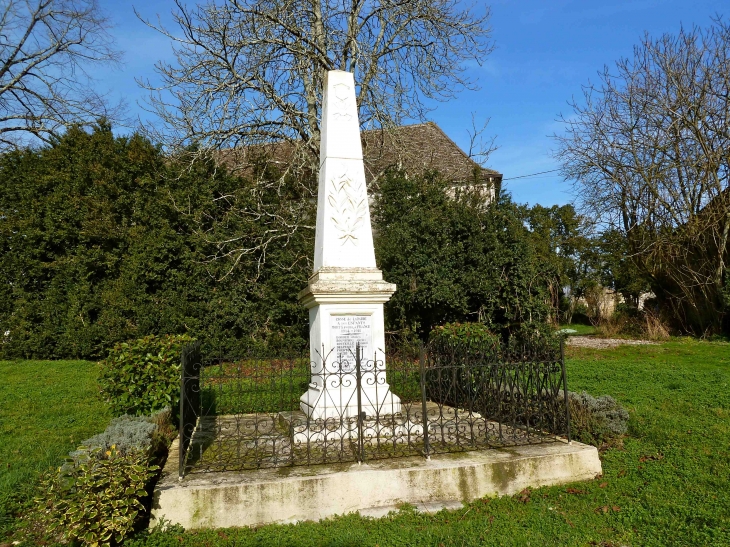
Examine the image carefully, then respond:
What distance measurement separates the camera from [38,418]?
279 inches

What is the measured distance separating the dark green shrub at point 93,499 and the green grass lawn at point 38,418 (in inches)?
43.4

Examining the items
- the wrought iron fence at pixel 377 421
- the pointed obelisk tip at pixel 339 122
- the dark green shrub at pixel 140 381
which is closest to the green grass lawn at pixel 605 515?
the wrought iron fence at pixel 377 421

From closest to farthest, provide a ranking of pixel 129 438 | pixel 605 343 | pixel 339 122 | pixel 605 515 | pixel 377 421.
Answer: pixel 605 515 < pixel 129 438 < pixel 377 421 < pixel 339 122 < pixel 605 343

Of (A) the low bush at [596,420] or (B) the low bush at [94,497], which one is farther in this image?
(A) the low bush at [596,420]

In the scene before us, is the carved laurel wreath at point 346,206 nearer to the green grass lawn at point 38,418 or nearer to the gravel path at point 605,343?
the green grass lawn at point 38,418

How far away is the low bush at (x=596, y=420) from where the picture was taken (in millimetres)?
5457

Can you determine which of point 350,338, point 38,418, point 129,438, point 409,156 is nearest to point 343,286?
point 350,338

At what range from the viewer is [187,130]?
1158 centimetres

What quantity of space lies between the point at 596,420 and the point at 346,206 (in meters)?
3.80

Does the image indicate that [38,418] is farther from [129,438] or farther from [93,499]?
[93,499]

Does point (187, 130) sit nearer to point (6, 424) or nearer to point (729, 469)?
point (6, 424)

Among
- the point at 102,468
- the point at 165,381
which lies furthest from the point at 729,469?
the point at 165,381

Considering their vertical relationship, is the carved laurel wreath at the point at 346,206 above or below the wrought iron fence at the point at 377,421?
above

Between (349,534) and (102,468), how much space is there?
1.77 meters
